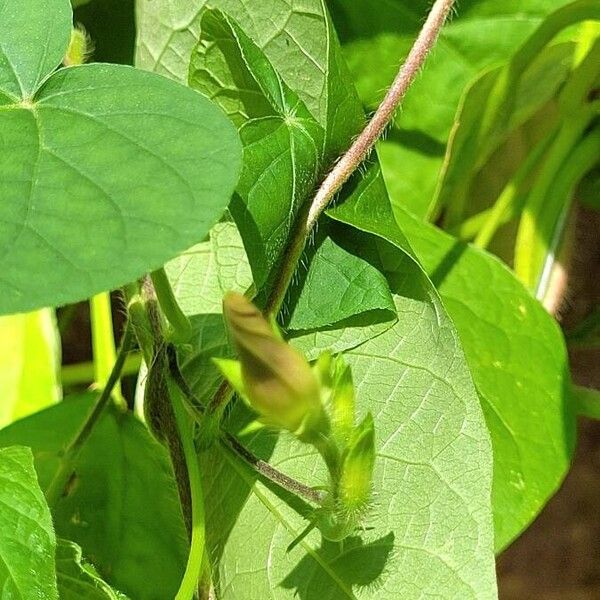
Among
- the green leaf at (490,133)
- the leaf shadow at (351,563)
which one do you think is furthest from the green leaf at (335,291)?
the green leaf at (490,133)

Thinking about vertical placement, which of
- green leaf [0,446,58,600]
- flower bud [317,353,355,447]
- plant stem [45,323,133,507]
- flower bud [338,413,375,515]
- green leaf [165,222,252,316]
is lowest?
plant stem [45,323,133,507]

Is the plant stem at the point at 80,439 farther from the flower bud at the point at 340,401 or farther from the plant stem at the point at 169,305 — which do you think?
the flower bud at the point at 340,401

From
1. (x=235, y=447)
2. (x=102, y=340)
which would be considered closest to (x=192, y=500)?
(x=235, y=447)

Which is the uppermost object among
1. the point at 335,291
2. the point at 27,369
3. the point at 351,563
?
the point at 335,291

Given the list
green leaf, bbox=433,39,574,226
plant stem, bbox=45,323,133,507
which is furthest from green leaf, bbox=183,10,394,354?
green leaf, bbox=433,39,574,226

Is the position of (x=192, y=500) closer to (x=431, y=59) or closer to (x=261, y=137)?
(x=261, y=137)

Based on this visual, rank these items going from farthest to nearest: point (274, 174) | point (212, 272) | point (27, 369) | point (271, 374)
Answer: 1. point (27, 369)
2. point (212, 272)
3. point (274, 174)
4. point (271, 374)

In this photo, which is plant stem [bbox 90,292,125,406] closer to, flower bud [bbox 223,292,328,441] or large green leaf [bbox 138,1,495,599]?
large green leaf [bbox 138,1,495,599]
